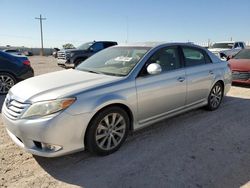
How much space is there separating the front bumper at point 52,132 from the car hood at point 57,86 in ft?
1.00

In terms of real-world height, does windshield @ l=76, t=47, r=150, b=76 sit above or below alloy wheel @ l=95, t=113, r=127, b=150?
above

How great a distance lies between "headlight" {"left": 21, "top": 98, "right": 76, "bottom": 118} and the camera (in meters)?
3.12

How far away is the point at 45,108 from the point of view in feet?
10.3

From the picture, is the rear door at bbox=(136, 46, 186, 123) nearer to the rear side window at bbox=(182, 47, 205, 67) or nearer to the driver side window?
the driver side window

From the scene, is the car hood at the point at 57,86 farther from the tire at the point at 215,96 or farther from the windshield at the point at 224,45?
the windshield at the point at 224,45

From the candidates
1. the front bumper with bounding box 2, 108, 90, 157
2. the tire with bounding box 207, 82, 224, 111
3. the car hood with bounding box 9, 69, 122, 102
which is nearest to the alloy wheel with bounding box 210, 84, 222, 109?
the tire with bounding box 207, 82, 224, 111

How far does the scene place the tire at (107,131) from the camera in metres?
3.44

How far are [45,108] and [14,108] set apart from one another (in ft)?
1.76

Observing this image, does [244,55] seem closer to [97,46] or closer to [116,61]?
[116,61]

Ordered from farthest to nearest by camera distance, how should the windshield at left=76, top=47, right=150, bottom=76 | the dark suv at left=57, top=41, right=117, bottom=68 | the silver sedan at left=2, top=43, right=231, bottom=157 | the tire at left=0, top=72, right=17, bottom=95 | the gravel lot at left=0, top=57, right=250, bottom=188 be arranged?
the dark suv at left=57, top=41, right=117, bottom=68 < the tire at left=0, top=72, right=17, bottom=95 < the windshield at left=76, top=47, right=150, bottom=76 < the silver sedan at left=2, top=43, right=231, bottom=157 < the gravel lot at left=0, top=57, right=250, bottom=188

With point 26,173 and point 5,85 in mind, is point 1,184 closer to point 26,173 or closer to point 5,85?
point 26,173

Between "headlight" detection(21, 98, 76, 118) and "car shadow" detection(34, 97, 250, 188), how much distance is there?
30.1 inches

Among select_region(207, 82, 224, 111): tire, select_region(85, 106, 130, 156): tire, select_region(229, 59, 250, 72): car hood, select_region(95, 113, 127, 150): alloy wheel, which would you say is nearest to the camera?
select_region(85, 106, 130, 156): tire

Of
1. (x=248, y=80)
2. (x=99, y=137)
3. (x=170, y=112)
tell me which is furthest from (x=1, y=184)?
Answer: (x=248, y=80)
